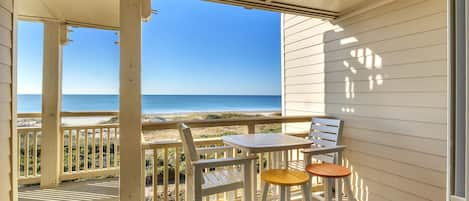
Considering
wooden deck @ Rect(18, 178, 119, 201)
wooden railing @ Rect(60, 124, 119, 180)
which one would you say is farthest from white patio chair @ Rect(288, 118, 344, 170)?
wooden railing @ Rect(60, 124, 119, 180)

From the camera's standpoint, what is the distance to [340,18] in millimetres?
3301

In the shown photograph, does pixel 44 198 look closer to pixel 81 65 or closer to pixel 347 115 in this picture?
pixel 347 115

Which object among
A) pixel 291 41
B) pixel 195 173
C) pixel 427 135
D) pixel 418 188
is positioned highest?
pixel 291 41

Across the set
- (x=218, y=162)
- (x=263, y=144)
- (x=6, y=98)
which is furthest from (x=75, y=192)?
(x=263, y=144)

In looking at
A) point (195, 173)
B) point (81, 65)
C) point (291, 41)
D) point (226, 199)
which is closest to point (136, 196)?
point (195, 173)

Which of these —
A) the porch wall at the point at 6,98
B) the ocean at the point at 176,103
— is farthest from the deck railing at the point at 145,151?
the ocean at the point at 176,103

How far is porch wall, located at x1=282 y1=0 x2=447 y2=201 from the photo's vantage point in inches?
90.2

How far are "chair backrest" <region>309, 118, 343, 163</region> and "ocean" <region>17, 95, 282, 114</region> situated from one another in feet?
61.6

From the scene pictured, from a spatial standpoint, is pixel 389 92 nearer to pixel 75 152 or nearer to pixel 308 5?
pixel 308 5

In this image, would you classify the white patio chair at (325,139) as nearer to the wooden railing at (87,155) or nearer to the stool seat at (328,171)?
the stool seat at (328,171)

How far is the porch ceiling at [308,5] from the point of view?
283 centimetres

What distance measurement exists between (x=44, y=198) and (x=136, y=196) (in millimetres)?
1903

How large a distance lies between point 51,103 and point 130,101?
2.23 m

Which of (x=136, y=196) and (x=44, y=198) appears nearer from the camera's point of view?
(x=136, y=196)
